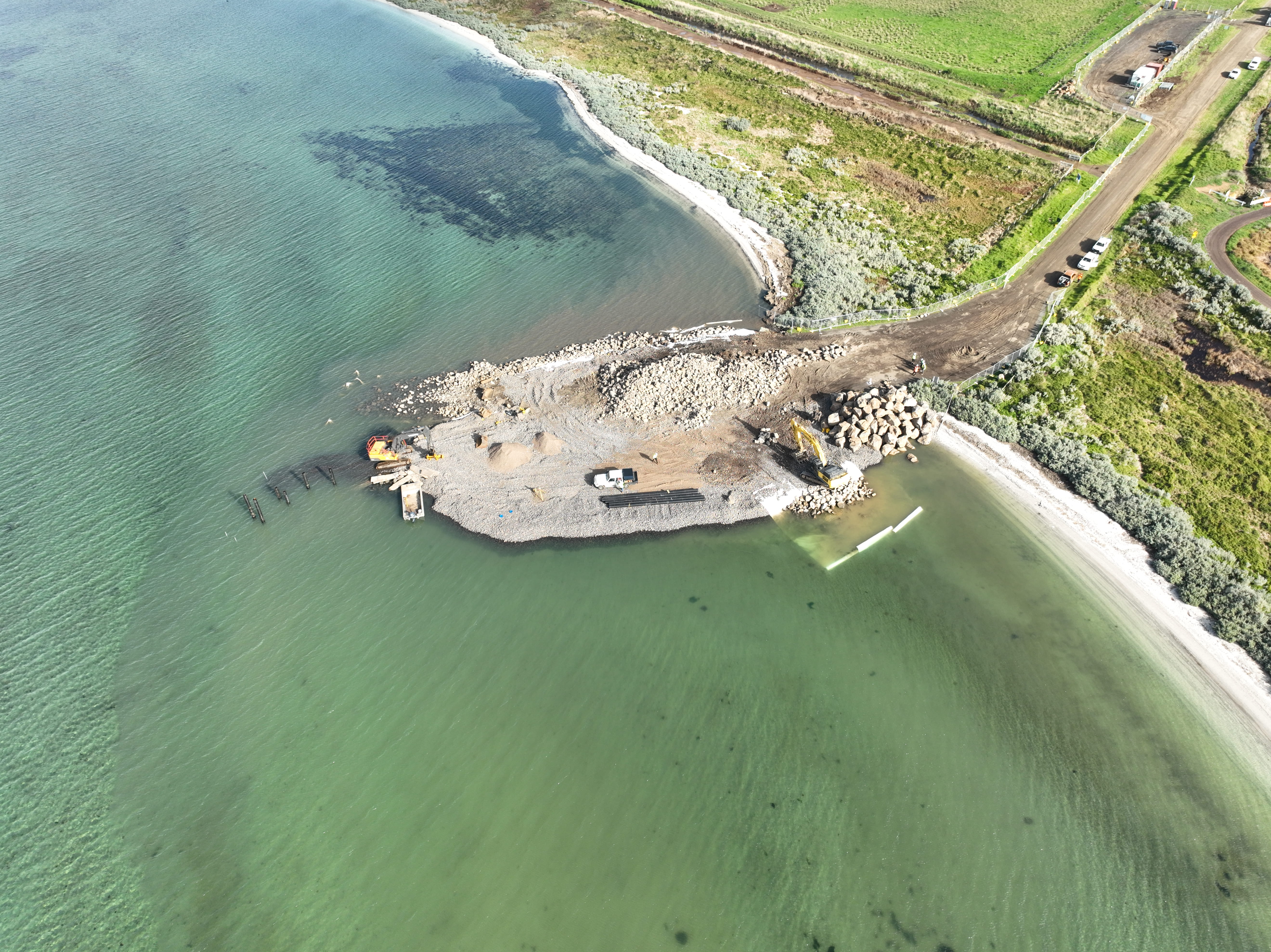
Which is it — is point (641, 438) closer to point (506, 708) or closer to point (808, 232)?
point (506, 708)

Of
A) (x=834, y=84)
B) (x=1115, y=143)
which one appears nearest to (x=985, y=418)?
(x=1115, y=143)

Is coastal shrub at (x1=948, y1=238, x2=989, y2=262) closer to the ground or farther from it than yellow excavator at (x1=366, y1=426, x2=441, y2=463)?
farther from it

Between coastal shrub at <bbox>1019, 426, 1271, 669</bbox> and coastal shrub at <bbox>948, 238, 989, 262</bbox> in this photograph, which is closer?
coastal shrub at <bbox>1019, 426, 1271, 669</bbox>

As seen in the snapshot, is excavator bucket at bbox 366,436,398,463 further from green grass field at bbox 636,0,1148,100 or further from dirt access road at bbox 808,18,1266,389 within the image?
green grass field at bbox 636,0,1148,100

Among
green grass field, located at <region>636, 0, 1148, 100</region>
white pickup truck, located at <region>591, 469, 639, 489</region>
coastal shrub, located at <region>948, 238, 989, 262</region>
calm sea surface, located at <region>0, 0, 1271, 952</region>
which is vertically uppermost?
green grass field, located at <region>636, 0, 1148, 100</region>

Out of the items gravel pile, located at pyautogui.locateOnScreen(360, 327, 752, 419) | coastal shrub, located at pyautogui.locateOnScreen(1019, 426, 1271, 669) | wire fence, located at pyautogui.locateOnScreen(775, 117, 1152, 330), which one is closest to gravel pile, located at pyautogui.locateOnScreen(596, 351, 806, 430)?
gravel pile, located at pyautogui.locateOnScreen(360, 327, 752, 419)
